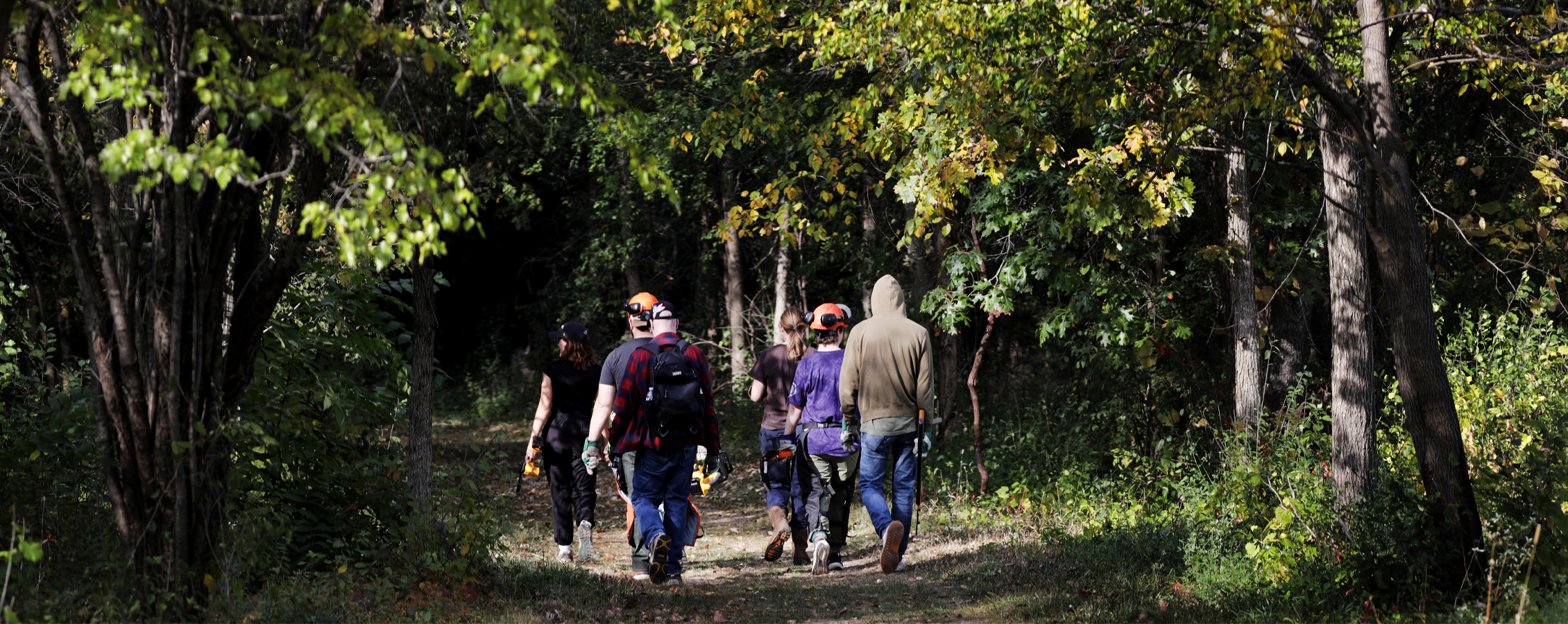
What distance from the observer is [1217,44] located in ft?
21.6

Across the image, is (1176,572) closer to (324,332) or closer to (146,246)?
(324,332)

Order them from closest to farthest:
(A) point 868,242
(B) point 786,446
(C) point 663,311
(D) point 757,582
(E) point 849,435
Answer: (C) point 663,311, (D) point 757,582, (E) point 849,435, (B) point 786,446, (A) point 868,242

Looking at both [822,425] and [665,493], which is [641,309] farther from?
[822,425]

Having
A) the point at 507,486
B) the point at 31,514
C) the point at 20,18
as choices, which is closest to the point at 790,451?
the point at 31,514

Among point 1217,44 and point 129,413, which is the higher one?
point 1217,44

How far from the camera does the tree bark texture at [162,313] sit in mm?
4605

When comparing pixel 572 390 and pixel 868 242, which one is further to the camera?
pixel 868 242

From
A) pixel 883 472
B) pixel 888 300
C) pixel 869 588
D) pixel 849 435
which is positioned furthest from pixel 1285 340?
pixel 869 588

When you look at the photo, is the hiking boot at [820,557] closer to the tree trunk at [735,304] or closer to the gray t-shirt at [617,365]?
the gray t-shirt at [617,365]

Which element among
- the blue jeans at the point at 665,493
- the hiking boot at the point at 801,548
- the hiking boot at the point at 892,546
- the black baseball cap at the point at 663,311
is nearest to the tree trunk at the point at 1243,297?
the hiking boot at the point at 892,546

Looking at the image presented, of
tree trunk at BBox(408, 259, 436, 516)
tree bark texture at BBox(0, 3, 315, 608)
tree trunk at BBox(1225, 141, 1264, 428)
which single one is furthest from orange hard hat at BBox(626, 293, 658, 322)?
tree trunk at BBox(1225, 141, 1264, 428)

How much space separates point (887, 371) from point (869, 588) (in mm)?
1452

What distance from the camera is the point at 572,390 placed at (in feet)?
27.2

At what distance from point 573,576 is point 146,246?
3.18m
